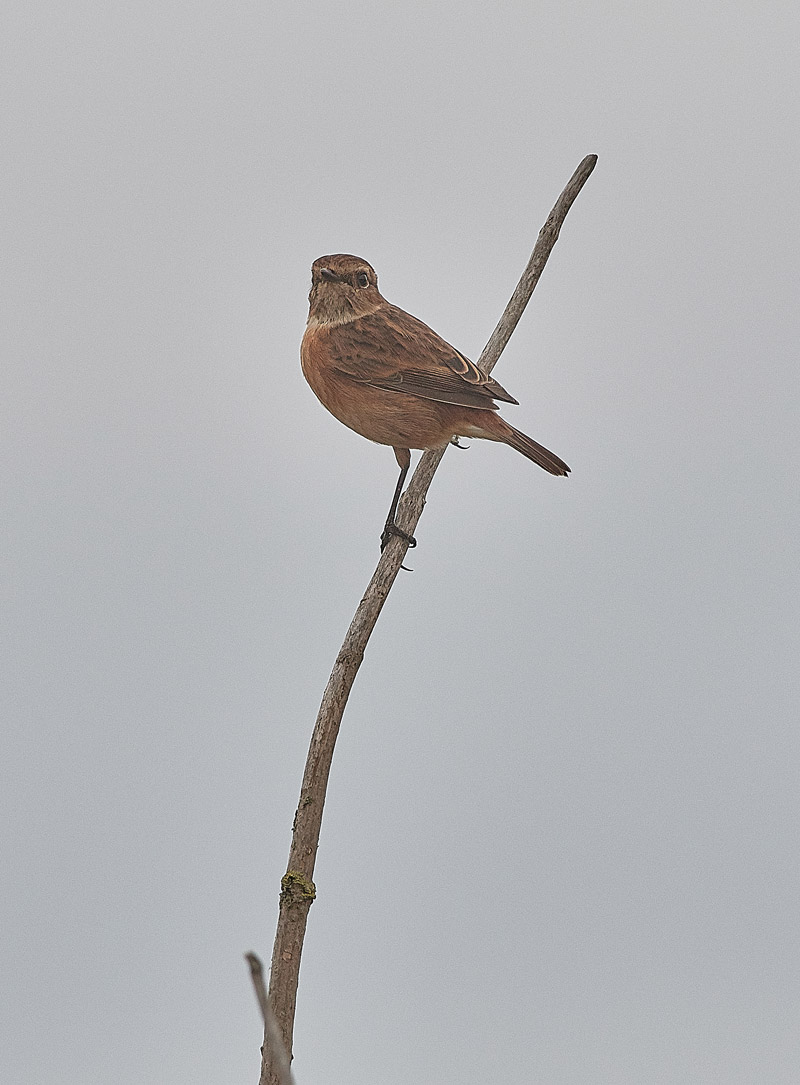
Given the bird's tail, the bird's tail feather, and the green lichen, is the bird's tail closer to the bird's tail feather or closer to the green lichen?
the bird's tail feather

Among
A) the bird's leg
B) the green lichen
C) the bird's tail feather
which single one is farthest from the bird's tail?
the green lichen

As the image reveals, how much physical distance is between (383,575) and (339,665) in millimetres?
232

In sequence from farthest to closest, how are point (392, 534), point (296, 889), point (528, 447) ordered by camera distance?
point (392, 534) < point (528, 447) < point (296, 889)

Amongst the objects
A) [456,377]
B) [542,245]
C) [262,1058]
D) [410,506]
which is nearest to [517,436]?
[456,377]

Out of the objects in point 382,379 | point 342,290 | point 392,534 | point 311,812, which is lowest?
point 311,812

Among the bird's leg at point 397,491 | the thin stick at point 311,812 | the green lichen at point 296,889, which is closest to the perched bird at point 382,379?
the bird's leg at point 397,491

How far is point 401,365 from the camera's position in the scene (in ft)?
7.29

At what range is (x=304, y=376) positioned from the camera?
7.44 ft

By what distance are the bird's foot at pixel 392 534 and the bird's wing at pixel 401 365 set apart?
299 mm

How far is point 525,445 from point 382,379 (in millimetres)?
309

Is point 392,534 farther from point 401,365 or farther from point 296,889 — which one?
point 296,889

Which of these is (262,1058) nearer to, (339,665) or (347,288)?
(339,665)

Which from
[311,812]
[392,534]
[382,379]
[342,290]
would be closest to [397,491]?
[392,534]

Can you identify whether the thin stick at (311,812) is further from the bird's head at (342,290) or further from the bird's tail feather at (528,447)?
the bird's head at (342,290)
